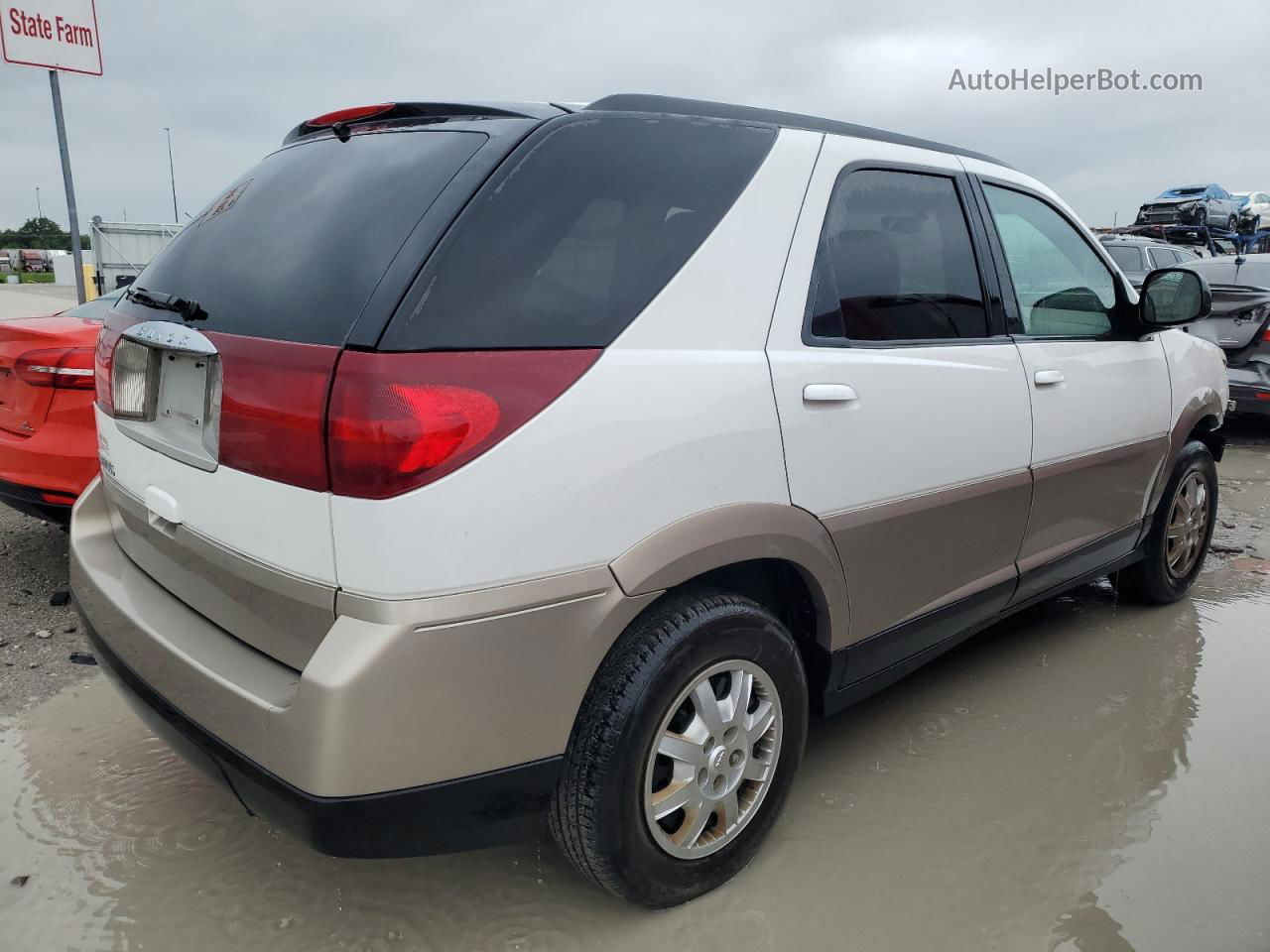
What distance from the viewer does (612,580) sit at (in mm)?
1808

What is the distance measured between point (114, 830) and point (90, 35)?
6.68 m

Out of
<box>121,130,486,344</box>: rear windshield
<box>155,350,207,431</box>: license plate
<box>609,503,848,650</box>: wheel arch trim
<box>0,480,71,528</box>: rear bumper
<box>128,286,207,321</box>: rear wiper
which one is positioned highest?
<box>121,130,486,344</box>: rear windshield

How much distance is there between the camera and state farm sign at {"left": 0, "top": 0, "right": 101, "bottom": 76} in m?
6.55

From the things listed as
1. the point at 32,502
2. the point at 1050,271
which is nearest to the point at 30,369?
the point at 32,502

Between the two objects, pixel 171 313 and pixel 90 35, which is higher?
pixel 90 35

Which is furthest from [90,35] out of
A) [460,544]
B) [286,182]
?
[460,544]

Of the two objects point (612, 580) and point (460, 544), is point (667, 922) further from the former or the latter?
point (460, 544)

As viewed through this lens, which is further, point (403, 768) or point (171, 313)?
point (171, 313)

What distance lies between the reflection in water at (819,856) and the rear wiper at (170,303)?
1.36m

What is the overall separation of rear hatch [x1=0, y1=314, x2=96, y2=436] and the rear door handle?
10.5 feet

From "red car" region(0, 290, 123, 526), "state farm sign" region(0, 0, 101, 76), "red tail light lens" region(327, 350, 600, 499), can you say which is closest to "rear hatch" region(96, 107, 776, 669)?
"red tail light lens" region(327, 350, 600, 499)

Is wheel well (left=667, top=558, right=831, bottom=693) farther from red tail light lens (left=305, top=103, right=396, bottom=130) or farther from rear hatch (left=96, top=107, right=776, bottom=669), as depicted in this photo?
red tail light lens (left=305, top=103, right=396, bottom=130)

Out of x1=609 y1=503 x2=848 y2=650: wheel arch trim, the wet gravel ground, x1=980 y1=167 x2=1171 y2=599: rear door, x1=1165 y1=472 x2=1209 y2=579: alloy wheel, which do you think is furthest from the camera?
x1=1165 y1=472 x2=1209 y2=579: alloy wheel

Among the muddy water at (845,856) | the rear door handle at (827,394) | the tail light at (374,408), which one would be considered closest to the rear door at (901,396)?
the rear door handle at (827,394)
